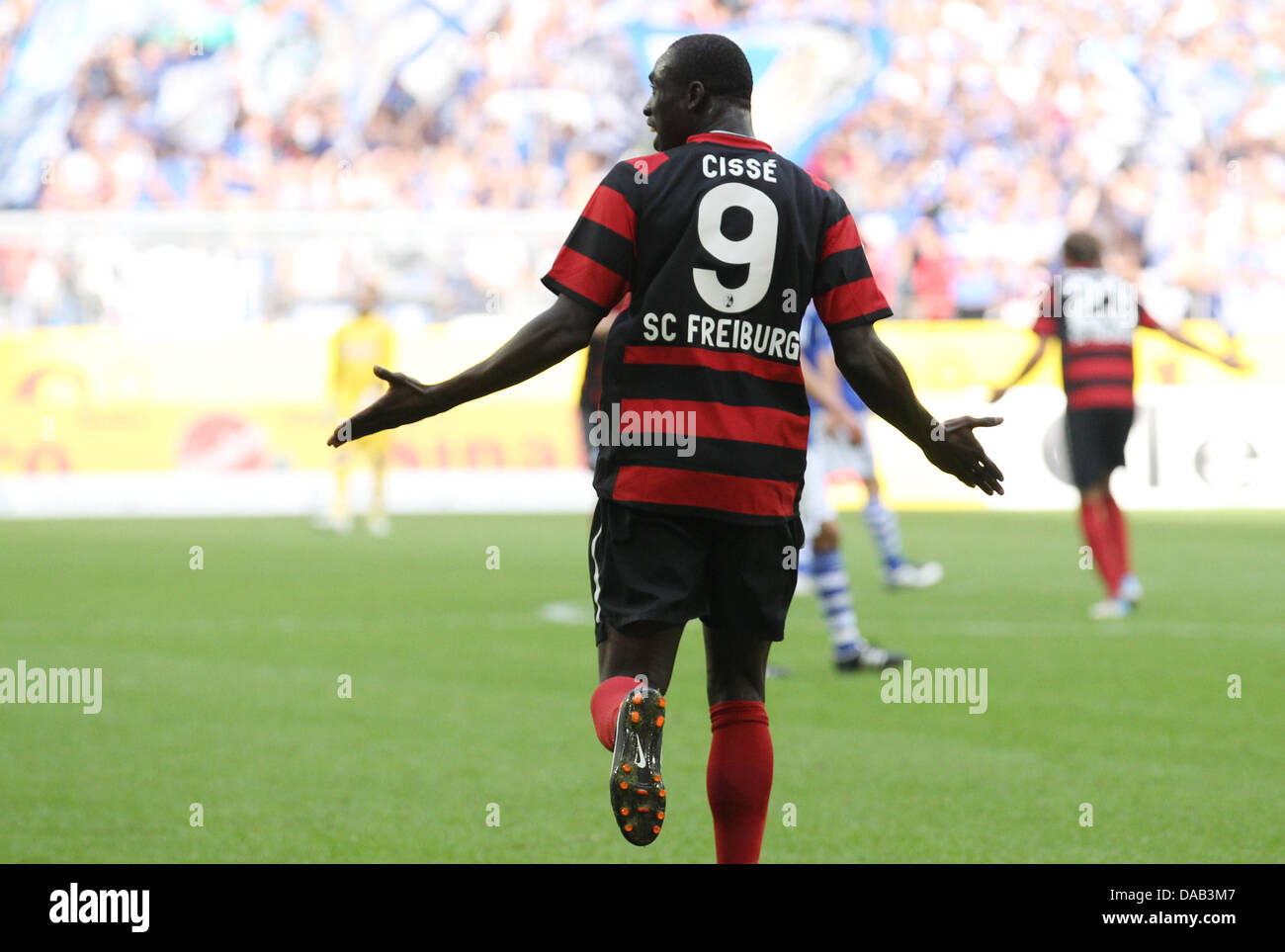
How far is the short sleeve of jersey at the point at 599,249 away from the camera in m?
3.62

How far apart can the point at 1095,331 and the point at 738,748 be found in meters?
7.11

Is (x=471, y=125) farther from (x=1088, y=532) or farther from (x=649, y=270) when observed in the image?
(x=649, y=270)

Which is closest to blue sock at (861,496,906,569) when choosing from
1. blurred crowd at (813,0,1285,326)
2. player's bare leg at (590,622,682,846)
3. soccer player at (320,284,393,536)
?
soccer player at (320,284,393,536)

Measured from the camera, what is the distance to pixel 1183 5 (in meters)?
25.4

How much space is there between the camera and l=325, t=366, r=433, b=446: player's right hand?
3.53m

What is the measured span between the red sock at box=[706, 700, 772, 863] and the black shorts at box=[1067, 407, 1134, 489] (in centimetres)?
702

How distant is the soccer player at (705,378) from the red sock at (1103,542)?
672cm

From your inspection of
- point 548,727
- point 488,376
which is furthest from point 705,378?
point 548,727

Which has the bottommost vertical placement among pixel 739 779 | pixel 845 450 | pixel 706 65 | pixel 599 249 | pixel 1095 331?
pixel 739 779

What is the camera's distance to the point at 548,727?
6891mm

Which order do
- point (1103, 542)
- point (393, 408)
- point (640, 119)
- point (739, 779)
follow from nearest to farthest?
point (393, 408)
point (739, 779)
point (1103, 542)
point (640, 119)
